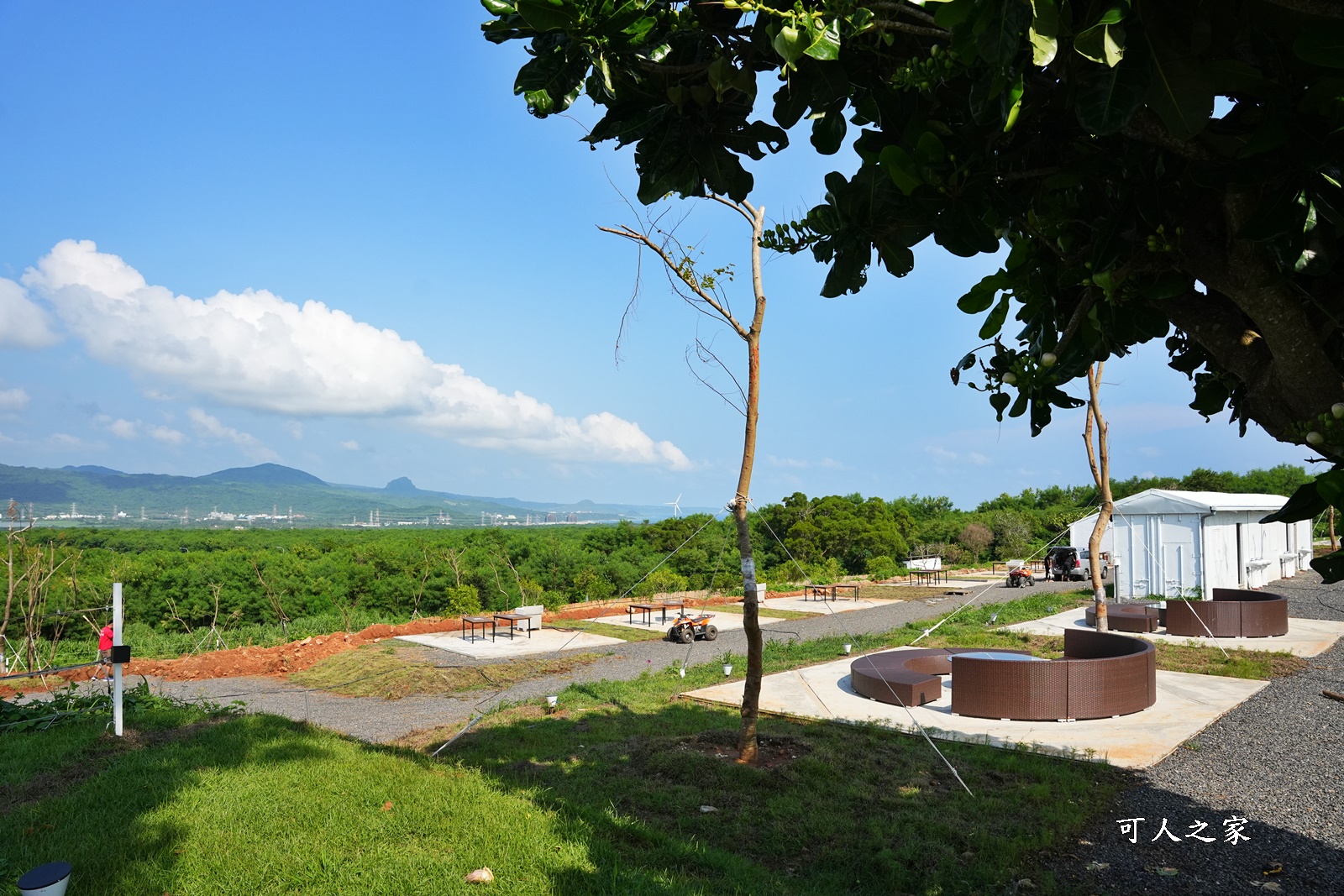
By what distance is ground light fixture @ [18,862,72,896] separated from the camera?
2.79m

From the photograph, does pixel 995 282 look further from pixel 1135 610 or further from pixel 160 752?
pixel 1135 610

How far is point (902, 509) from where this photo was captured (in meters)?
42.0

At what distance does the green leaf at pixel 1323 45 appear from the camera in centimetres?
139

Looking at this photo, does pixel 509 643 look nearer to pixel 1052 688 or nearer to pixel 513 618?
pixel 513 618

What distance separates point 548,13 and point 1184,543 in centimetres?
2116

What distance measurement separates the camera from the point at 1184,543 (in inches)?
731

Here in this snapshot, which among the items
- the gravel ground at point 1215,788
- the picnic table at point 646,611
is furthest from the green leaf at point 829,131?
the picnic table at point 646,611

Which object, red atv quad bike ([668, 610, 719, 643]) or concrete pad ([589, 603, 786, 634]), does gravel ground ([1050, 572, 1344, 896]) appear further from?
concrete pad ([589, 603, 786, 634])

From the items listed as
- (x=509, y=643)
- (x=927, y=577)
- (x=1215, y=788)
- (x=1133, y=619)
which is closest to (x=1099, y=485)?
(x=1133, y=619)

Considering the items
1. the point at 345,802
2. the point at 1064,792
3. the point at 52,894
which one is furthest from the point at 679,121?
the point at 1064,792

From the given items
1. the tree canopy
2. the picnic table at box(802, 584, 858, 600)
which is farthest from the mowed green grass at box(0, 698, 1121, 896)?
the picnic table at box(802, 584, 858, 600)

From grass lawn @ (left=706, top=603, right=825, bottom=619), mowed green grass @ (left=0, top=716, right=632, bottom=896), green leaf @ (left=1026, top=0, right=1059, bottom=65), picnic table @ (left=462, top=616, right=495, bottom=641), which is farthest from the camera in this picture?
grass lawn @ (left=706, top=603, right=825, bottom=619)

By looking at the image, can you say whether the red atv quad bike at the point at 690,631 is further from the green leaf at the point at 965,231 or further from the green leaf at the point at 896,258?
the green leaf at the point at 965,231

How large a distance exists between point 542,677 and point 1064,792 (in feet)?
25.2
